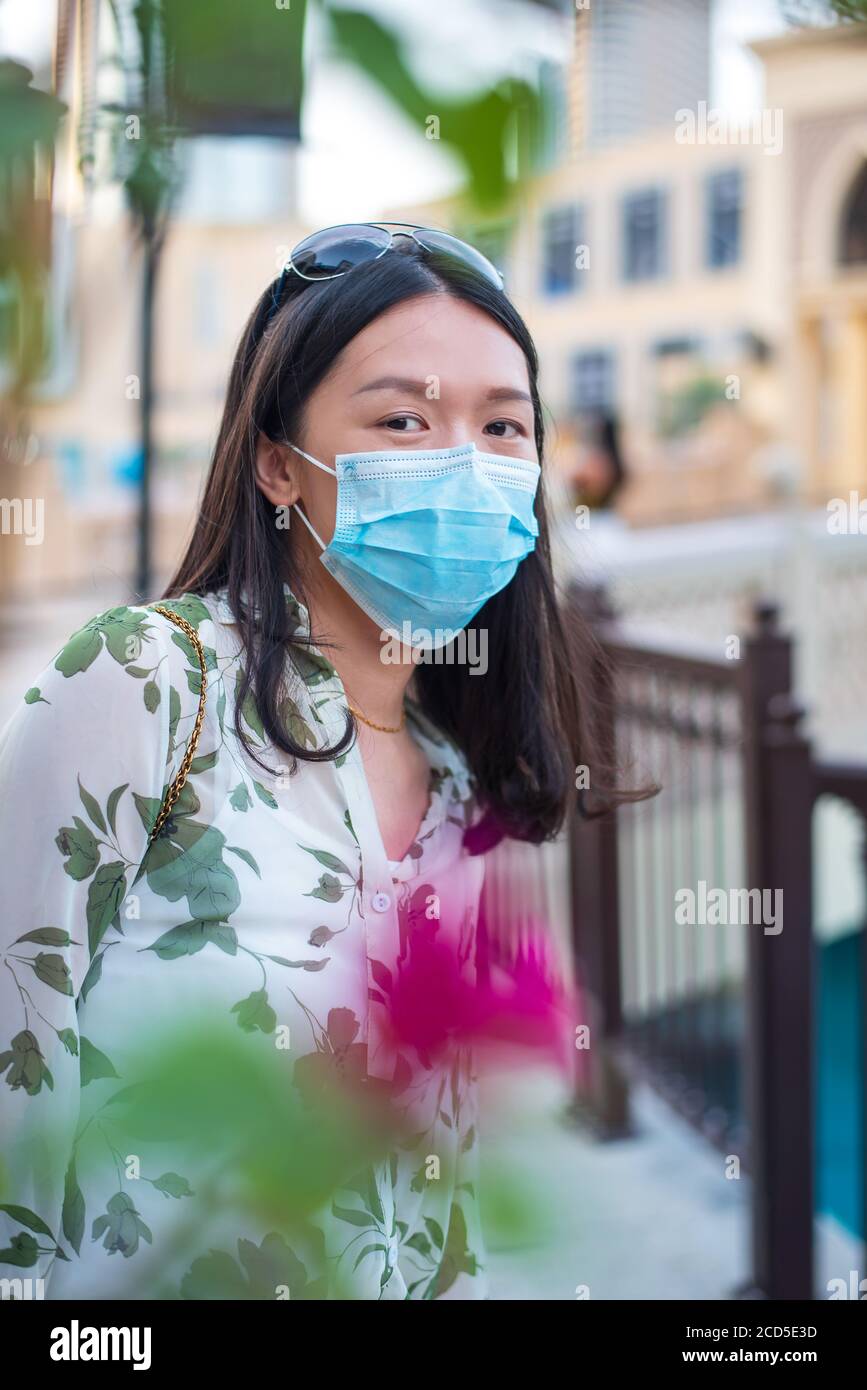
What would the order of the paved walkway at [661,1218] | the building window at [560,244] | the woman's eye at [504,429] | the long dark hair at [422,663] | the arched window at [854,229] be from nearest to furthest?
the building window at [560,244] < the long dark hair at [422,663] < the woman's eye at [504,429] < the paved walkway at [661,1218] < the arched window at [854,229]

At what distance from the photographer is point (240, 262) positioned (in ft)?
3.46

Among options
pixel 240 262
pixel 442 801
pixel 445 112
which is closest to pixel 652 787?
pixel 442 801

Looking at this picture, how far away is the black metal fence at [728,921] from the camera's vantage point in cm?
291

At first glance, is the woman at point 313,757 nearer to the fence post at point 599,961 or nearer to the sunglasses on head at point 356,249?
the sunglasses on head at point 356,249

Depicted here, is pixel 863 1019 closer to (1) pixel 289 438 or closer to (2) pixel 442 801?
(2) pixel 442 801

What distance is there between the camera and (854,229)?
9.75 meters

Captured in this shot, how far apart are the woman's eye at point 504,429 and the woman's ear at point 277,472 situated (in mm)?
214

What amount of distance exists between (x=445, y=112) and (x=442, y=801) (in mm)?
1071

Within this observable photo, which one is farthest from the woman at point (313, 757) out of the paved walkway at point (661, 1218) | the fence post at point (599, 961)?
the fence post at point (599, 961)

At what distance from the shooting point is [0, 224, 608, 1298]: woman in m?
1.12

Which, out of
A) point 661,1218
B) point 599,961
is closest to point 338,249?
point 661,1218
